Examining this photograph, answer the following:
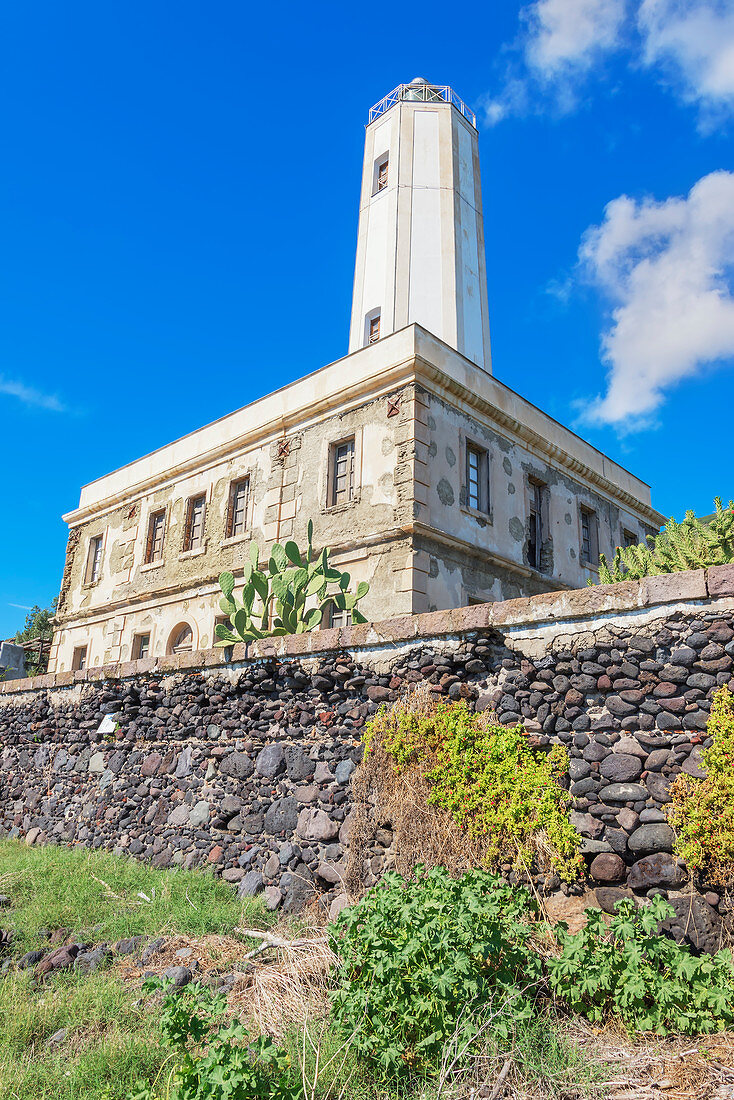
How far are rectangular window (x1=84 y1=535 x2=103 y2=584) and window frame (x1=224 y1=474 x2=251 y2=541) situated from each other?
223 inches

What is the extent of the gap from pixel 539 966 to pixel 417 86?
2204 cm

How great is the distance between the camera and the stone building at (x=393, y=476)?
1275 centimetres

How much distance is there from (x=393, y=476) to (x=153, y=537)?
812cm

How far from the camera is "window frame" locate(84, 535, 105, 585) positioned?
19953mm

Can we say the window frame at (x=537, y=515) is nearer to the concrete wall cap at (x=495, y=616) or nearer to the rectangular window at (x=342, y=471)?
the rectangular window at (x=342, y=471)

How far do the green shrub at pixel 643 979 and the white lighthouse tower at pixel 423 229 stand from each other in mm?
14824

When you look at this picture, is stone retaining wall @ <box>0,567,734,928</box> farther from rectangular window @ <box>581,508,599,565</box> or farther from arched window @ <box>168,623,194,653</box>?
rectangular window @ <box>581,508,599,565</box>

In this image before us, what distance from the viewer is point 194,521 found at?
685 inches

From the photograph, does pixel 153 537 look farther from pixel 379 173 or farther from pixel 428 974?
pixel 428 974

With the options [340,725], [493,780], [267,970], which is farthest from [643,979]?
[340,725]

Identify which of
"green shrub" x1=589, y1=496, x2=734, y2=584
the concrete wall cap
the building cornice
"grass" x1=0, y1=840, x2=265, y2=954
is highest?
the building cornice

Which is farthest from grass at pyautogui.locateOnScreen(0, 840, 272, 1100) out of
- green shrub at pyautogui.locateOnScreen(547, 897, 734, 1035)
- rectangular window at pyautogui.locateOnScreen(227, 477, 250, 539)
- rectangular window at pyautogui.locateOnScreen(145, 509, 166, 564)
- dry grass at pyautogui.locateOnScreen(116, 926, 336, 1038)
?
rectangular window at pyautogui.locateOnScreen(145, 509, 166, 564)

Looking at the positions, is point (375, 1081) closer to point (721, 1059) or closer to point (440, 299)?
point (721, 1059)

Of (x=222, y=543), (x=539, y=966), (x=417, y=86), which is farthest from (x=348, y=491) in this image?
(x=417, y=86)
